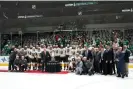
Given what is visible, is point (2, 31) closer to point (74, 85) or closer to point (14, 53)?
point (14, 53)

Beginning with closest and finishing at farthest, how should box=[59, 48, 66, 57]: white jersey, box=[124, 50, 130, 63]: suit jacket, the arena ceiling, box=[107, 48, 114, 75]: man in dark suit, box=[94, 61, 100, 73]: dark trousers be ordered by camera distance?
box=[124, 50, 130, 63]: suit jacket
box=[107, 48, 114, 75]: man in dark suit
box=[94, 61, 100, 73]: dark trousers
box=[59, 48, 66, 57]: white jersey
the arena ceiling

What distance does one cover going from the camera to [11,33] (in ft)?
64.4

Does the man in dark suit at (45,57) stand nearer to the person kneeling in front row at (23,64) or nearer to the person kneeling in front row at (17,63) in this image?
the person kneeling in front row at (23,64)

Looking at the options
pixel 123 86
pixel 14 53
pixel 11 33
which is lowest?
pixel 123 86

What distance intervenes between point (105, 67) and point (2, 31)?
10.2 metres

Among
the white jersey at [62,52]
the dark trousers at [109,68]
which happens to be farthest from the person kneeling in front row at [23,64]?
the dark trousers at [109,68]

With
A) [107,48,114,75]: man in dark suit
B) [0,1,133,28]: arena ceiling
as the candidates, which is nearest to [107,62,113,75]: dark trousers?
[107,48,114,75]: man in dark suit

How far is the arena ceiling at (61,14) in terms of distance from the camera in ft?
61.2

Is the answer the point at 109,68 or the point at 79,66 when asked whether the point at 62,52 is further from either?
the point at 109,68

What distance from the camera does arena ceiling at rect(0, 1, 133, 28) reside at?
18.6 m

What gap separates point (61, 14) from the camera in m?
19.7

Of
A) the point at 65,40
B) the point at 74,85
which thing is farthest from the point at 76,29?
the point at 74,85

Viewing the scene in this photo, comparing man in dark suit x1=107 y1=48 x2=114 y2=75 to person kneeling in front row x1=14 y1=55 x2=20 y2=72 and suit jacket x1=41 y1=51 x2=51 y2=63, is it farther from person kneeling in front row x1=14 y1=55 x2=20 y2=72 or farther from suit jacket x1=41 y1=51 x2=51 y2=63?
person kneeling in front row x1=14 y1=55 x2=20 y2=72

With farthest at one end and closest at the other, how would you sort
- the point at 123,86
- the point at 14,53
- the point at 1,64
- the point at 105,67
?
the point at 1,64
the point at 14,53
the point at 105,67
the point at 123,86
